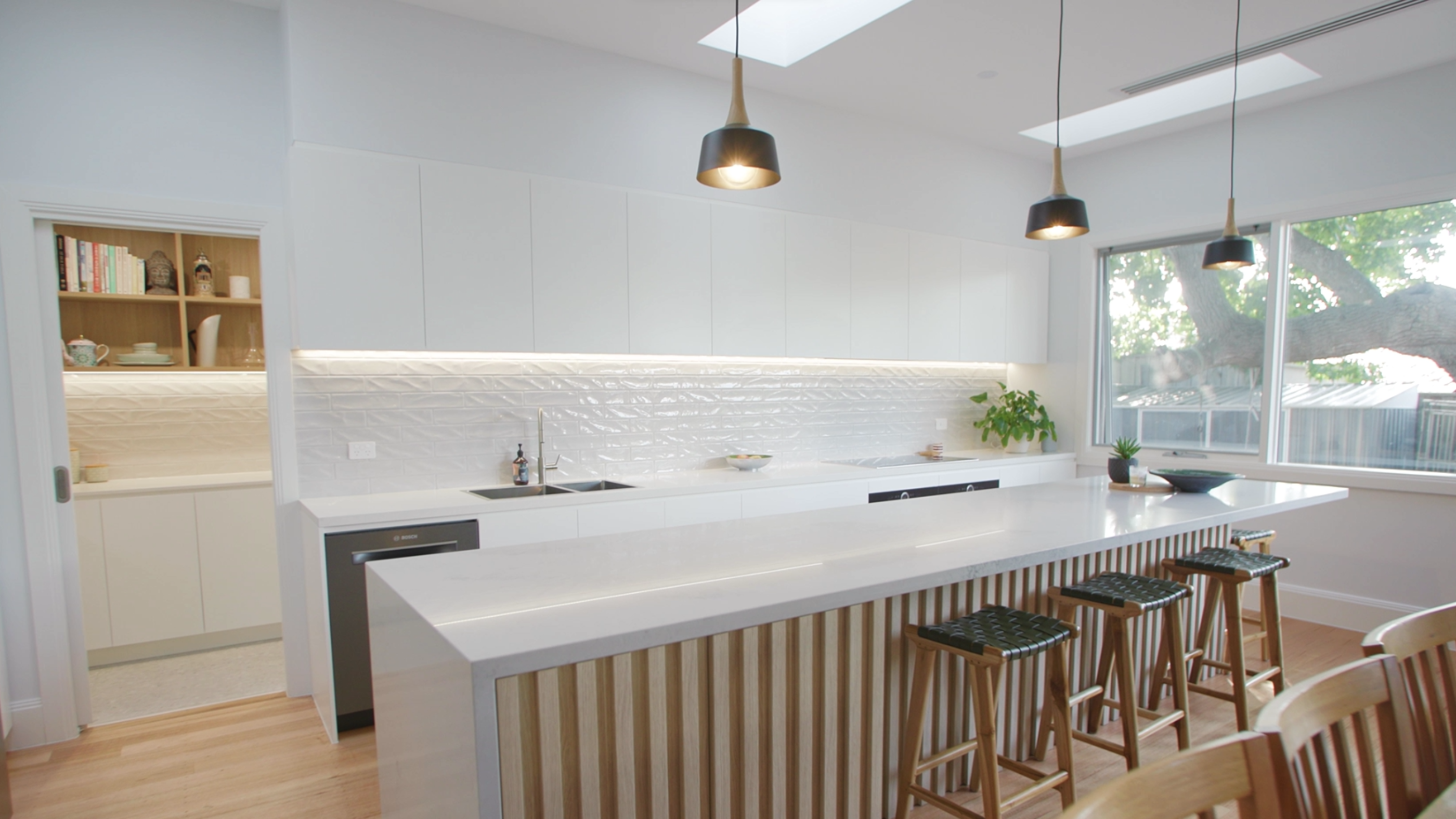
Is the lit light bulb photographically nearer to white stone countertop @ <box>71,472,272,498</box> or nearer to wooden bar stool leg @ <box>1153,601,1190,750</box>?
wooden bar stool leg @ <box>1153,601,1190,750</box>

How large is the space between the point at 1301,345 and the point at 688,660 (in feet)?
14.8

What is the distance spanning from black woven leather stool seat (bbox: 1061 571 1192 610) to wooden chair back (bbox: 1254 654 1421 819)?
42.0 inches

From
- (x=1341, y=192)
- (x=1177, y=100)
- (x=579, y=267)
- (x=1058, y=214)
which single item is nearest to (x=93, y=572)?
(x=579, y=267)

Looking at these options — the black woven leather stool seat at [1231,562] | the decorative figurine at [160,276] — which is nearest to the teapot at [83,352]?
the decorative figurine at [160,276]

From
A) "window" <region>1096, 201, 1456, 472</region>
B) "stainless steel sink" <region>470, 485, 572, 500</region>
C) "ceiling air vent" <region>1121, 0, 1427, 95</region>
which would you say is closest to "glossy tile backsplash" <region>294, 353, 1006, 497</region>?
"stainless steel sink" <region>470, 485, 572, 500</region>

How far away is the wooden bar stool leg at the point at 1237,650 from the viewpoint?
2.70 m

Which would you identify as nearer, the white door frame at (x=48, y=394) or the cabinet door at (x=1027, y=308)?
the white door frame at (x=48, y=394)

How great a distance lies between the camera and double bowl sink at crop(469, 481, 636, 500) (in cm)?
345

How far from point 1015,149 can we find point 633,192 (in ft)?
10.0

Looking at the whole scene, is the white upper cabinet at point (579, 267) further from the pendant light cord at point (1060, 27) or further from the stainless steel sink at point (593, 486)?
the pendant light cord at point (1060, 27)

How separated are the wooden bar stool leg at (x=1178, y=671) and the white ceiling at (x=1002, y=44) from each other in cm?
249

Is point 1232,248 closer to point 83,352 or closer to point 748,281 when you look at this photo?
point 748,281

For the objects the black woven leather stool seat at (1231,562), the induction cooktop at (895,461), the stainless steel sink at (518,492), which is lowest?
the black woven leather stool seat at (1231,562)

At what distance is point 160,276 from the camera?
3.97 m
